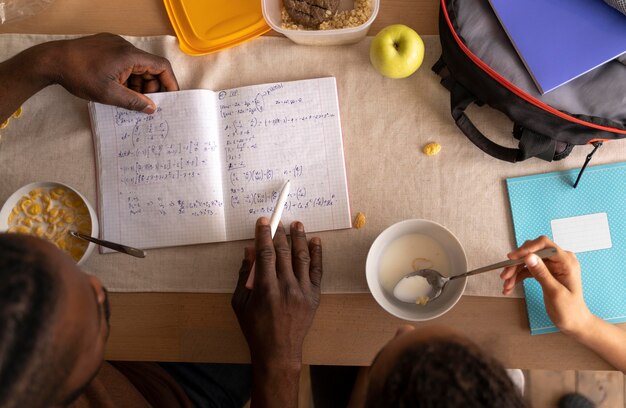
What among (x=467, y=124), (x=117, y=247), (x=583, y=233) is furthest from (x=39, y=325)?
(x=583, y=233)

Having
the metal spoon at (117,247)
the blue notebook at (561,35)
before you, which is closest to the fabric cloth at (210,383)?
the metal spoon at (117,247)

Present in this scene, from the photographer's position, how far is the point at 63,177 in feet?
2.64

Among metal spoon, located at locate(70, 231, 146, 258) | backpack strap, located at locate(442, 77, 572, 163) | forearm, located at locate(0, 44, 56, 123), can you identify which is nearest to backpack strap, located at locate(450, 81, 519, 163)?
backpack strap, located at locate(442, 77, 572, 163)

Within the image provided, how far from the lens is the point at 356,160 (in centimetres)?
77

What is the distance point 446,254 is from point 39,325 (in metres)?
0.54

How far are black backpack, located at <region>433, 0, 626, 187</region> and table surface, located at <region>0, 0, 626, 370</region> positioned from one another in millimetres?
101

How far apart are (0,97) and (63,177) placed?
0.16 m

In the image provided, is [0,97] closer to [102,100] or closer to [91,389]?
[102,100]

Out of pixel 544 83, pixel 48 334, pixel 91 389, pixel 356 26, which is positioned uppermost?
pixel 356 26

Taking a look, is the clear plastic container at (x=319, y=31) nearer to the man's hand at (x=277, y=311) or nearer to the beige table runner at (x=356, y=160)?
the beige table runner at (x=356, y=160)

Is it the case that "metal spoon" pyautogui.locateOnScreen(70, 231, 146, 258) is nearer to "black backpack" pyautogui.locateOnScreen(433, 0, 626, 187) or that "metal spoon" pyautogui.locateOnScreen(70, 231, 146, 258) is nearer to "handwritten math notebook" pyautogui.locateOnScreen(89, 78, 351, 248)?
"handwritten math notebook" pyautogui.locateOnScreen(89, 78, 351, 248)

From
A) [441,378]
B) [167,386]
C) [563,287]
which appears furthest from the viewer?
[167,386]

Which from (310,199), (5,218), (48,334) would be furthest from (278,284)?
(5,218)

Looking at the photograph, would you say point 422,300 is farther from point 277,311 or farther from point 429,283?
point 277,311
